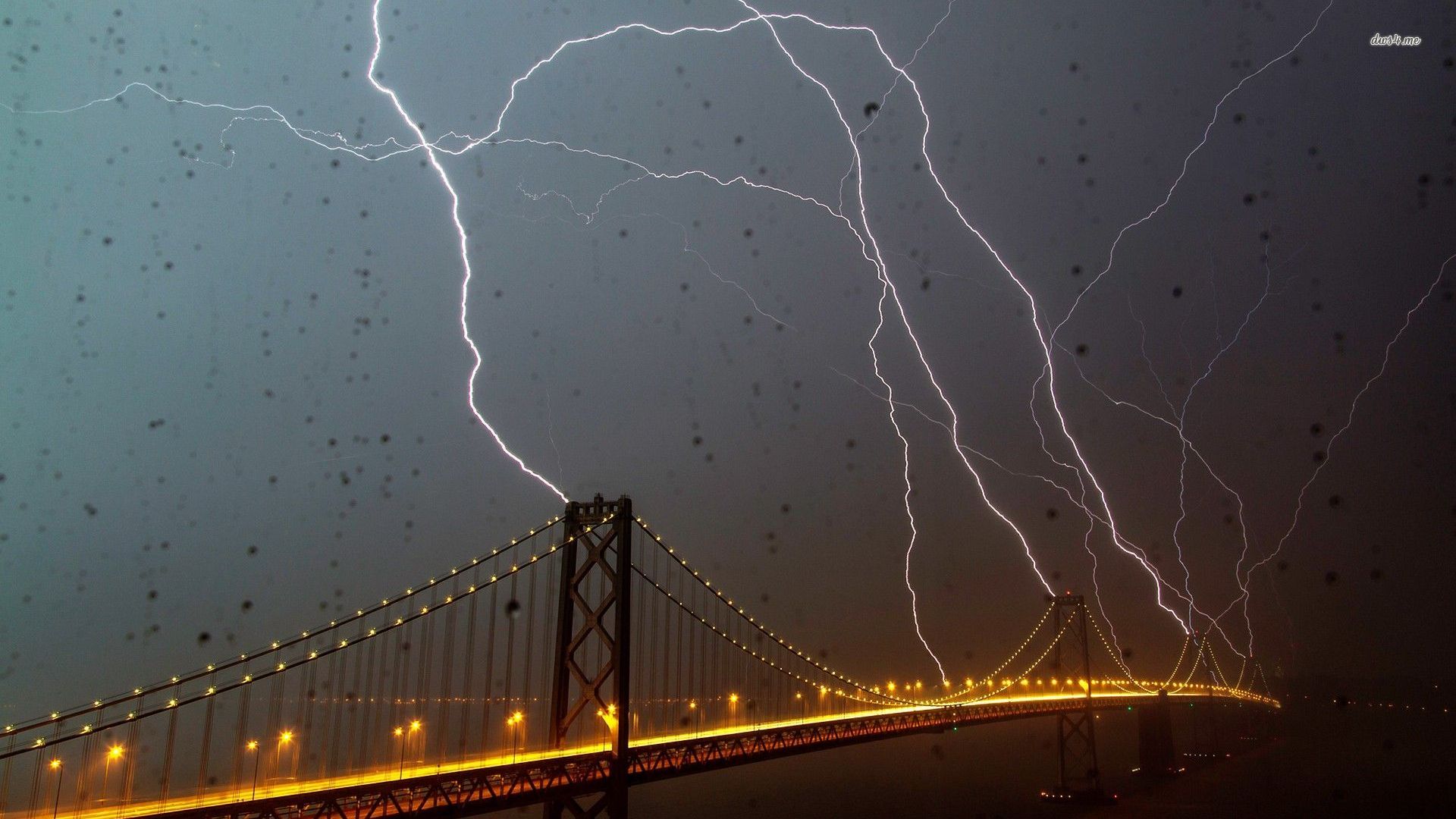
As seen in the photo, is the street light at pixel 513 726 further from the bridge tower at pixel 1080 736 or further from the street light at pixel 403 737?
the bridge tower at pixel 1080 736

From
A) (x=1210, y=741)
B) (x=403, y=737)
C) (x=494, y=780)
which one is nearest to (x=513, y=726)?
(x=494, y=780)

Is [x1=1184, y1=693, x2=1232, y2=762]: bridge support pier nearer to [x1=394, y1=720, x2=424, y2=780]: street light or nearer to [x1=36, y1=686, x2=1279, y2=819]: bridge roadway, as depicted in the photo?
[x1=36, y1=686, x2=1279, y2=819]: bridge roadway

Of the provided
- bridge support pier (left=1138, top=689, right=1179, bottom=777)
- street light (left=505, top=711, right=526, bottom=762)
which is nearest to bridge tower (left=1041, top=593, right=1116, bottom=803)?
bridge support pier (left=1138, top=689, right=1179, bottom=777)

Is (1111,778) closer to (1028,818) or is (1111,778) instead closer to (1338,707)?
(1028,818)

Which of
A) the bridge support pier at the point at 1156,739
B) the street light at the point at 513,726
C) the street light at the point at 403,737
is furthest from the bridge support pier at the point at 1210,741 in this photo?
the street light at the point at 403,737

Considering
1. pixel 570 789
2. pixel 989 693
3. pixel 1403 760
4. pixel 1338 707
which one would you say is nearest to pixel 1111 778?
pixel 989 693

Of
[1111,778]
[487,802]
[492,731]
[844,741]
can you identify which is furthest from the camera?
[1111,778]
